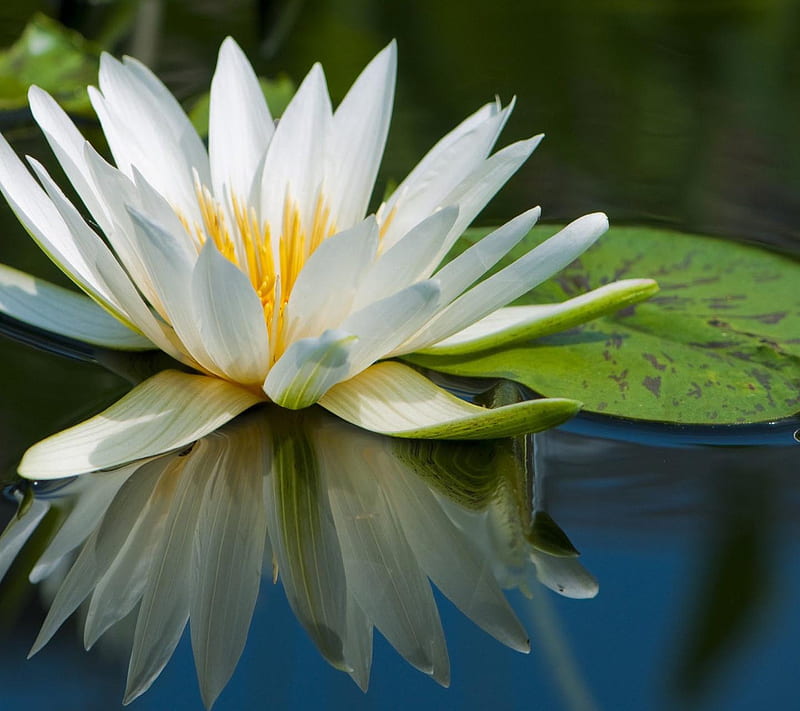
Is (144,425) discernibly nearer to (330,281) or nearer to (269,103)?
(330,281)

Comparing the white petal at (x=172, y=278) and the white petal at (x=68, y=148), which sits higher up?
the white petal at (x=68, y=148)

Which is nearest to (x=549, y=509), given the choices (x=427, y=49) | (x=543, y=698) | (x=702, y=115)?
(x=543, y=698)

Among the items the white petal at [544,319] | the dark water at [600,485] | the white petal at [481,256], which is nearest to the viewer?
the dark water at [600,485]

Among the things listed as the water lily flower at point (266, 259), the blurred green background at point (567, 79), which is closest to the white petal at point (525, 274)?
the water lily flower at point (266, 259)

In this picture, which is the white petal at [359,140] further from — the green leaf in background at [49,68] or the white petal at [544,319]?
the green leaf in background at [49,68]

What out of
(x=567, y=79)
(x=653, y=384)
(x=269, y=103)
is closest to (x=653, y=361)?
(x=653, y=384)

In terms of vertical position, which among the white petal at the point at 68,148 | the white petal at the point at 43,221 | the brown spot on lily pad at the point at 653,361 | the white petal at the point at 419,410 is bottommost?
the white petal at the point at 419,410

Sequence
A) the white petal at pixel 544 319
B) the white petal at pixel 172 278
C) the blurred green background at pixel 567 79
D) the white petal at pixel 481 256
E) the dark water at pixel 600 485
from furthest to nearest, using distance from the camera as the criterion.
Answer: the blurred green background at pixel 567 79 < the white petal at pixel 544 319 < the white petal at pixel 481 256 < the white petal at pixel 172 278 < the dark water at pixel 600 485
